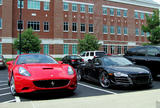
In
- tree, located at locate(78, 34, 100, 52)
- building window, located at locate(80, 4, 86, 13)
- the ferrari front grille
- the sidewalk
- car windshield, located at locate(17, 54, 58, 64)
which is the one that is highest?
building window, located at locate(80, 4, 86, 13)

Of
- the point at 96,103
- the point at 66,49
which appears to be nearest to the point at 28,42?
the point at 66,49

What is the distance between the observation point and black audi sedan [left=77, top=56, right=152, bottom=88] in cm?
697

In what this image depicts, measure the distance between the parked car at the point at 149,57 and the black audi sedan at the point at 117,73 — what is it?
232 centimetres

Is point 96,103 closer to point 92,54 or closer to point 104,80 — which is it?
point 104,80

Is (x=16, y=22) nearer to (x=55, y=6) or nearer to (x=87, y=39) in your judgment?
(x=55, y=6)

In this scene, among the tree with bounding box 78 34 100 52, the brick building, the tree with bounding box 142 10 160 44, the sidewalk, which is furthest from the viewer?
the brick building

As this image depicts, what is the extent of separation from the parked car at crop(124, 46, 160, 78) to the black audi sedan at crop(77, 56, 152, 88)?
2324mm

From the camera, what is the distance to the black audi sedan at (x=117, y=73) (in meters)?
6.97

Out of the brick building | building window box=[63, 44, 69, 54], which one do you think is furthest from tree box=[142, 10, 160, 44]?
building window box=[63, 44, 69, 54]

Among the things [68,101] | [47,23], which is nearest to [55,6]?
[47,23]

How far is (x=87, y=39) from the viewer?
1300 inches

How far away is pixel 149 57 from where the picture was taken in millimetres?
10406

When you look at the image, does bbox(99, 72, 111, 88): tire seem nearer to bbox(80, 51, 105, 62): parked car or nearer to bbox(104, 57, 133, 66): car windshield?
bbox(104, 57, 133, 66): car windshield

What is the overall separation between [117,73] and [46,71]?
9.06 ft
